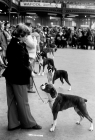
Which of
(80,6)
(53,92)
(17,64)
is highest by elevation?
(80,6)

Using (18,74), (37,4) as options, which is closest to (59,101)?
(18,74)

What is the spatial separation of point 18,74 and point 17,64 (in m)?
0.15

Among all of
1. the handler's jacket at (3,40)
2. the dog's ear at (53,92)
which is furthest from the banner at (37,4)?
the dog's ear at (53,92)

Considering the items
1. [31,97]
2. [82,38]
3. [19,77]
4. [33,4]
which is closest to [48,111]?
[31,97]

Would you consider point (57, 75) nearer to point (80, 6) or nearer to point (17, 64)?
point (17, 64)

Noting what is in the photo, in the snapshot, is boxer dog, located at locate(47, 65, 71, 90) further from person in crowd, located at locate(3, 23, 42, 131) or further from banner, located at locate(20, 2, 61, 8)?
banner, located at locate(20, 2, 61, 8)

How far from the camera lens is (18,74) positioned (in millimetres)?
3773

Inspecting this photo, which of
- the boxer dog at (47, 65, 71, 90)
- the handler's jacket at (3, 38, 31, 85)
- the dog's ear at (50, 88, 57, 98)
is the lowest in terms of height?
the boxer dog at (47, 65, 71, 90)

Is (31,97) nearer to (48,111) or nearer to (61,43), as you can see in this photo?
(48,111)

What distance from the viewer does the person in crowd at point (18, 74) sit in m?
3.76

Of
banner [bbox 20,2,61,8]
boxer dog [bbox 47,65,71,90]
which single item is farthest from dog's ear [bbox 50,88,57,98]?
banner [bbox 20,2,61,8]

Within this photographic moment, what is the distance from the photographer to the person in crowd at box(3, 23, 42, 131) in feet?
12.3

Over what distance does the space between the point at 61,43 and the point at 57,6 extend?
14.0 m

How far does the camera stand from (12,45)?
3770 millimetres
